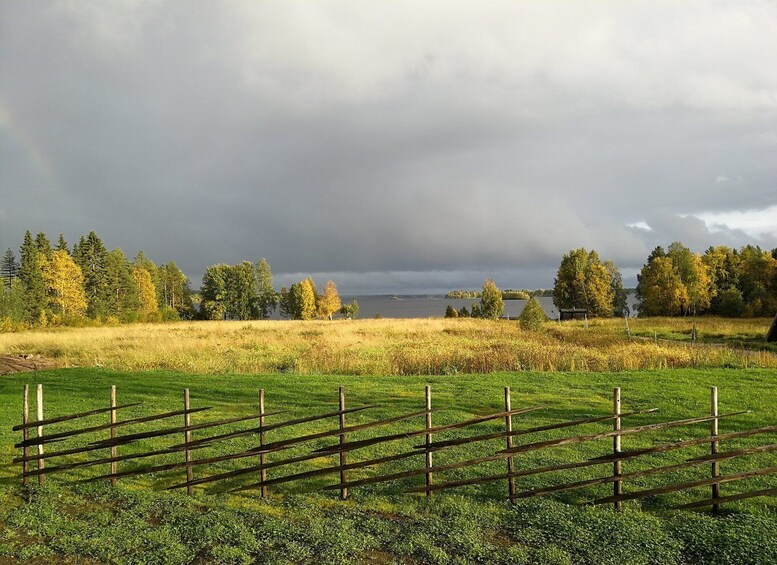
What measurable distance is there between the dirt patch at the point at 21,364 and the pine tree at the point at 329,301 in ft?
238

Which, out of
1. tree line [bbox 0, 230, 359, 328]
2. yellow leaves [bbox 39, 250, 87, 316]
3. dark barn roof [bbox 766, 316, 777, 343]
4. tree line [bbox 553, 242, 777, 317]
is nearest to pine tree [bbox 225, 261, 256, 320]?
tree line [bbox 0, 230, 359, 328]

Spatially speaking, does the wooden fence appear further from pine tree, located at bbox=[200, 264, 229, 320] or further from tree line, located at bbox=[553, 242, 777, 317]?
pine tree, located at bbox=[200, 264, 229, 320]

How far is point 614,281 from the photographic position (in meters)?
84.2

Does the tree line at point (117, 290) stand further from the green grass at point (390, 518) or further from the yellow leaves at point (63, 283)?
the green grass at point (390, 518)

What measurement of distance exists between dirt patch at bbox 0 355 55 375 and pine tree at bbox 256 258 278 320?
73973 millimetres

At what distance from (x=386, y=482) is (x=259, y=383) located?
33.2ft

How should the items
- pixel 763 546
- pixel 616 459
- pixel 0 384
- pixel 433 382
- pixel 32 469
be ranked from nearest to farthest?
pixel 763 546 → pixel 616 459 → pixel 32 469 → pixel 433 382 → pixel 0 384

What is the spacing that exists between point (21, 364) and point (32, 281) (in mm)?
52587

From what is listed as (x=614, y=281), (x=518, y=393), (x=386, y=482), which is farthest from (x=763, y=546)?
(x=614, y=281)

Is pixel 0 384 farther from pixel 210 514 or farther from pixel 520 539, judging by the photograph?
pixel 520 539

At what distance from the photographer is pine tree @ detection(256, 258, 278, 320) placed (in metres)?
98.9

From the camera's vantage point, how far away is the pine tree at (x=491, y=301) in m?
69.6

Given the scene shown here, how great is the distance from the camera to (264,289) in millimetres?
100500

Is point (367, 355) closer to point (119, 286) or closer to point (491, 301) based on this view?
point (491, 301)
